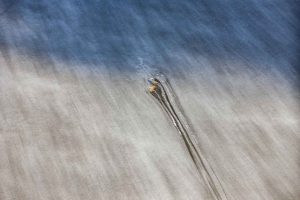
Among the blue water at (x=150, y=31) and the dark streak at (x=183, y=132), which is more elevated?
the blue water at (x=150, y=31)

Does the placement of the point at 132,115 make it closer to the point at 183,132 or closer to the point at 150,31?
the point at 183,132

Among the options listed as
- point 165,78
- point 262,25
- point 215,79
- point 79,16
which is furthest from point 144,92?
point 262,25

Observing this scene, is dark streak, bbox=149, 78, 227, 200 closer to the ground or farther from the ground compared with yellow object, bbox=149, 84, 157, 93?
closer to the ground

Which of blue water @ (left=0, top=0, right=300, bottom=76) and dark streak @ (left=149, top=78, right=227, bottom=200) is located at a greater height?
blue water @ (left=0, top=0, right=300, bottom=76)

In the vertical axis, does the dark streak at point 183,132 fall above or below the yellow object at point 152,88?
below

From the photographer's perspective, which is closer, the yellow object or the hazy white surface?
the hazy white surface

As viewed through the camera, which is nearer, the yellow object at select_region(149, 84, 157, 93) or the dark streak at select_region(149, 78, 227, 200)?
the dark streak at select_region(149, 78, 227, 200)

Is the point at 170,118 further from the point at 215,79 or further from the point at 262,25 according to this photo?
the point at 262,25

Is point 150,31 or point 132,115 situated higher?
point 150,31

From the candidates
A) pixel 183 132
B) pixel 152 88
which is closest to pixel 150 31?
pixel 152 88

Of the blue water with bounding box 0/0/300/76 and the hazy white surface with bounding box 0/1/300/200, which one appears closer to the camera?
the hazy white surface with bounding box 0/1/300/200

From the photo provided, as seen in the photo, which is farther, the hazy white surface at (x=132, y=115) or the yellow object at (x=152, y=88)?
the yellow object at (x=152, y=88)
